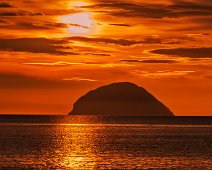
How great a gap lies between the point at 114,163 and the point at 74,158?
1110cm

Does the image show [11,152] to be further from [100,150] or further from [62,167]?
[62,167]

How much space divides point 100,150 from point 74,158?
16.9 m

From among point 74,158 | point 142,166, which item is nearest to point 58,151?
point 74,158

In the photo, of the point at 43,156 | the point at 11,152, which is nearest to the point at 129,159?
the point at 43,156

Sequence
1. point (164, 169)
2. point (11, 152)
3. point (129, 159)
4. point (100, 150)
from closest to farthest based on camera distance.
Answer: point (164, 169) < point (129, 159) < point (11, 152) < point (100, 150)

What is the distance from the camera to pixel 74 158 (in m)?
98.2

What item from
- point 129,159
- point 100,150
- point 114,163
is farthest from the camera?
point 100,150

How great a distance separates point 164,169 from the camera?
81.6 meters

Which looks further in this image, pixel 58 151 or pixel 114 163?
pixel 58 151

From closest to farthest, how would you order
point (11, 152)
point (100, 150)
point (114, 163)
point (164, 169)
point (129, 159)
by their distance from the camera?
point (164, 169)
point (114, 163)
point (129, 159)
point (11, 152)
point (100, 150)

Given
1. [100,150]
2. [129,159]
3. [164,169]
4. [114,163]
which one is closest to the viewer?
[164,169]

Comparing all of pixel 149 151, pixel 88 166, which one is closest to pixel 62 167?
pixel 88 166

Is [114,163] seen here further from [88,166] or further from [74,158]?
[74,158]

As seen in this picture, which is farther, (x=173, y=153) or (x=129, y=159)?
(x=173, y=153)
